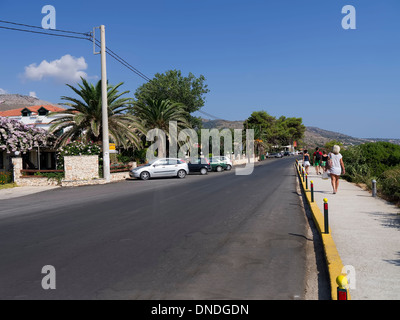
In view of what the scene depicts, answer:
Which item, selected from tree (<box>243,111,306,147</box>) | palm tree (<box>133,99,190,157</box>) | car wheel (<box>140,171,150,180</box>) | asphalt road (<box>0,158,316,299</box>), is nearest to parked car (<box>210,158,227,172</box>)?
palm tree (<box>133,99,190,157</box>)

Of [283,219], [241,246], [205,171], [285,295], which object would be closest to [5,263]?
[241,246]

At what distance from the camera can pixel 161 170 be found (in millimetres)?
24719

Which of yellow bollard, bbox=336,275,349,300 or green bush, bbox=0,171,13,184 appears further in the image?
green bush, bbox=0,171,13,184

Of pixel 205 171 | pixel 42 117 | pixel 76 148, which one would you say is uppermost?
pixel 42 117

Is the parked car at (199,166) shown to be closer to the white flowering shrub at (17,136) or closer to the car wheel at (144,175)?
the car wheel at (144,175)

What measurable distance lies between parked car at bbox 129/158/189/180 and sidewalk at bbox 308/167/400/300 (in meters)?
14.8

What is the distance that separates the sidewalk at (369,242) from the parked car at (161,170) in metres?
14.8

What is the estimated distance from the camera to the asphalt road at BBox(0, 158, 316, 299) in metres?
4.50

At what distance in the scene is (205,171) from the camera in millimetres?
30125

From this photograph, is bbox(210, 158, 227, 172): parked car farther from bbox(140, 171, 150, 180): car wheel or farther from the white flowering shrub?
the white flowering shrub

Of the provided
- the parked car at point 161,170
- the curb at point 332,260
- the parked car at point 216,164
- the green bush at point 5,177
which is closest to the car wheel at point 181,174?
the parked car at point 161,170

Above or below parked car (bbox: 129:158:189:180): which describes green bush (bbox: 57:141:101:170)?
above

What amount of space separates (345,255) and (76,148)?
63.3ft
